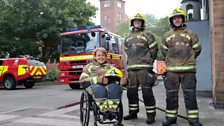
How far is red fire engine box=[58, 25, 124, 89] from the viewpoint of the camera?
1500cm

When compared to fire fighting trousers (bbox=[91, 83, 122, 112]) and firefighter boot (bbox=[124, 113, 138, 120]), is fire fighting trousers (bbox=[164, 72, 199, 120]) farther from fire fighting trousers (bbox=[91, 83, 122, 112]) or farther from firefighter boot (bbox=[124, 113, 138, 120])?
fire fighting trousers (bbox=[91, 83, 122, 112])

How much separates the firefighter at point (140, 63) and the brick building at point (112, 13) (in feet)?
292

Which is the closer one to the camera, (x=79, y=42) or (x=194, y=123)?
(x=194, y=123)

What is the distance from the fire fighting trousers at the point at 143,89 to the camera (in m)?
6.42

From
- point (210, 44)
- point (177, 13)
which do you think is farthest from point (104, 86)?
point (210, 44)

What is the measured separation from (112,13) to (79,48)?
8228cm

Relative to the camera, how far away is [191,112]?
5887 mm

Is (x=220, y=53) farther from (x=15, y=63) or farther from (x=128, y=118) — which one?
(x=15, y=63)

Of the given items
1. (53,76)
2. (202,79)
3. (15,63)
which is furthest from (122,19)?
(202,79)

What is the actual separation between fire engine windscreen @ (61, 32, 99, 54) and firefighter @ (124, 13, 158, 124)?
827 centimetres

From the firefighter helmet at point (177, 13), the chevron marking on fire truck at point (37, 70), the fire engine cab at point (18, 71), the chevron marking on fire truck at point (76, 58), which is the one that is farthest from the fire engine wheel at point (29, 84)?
the firefighter helmet at point (177, 13)

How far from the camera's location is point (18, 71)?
696 inches

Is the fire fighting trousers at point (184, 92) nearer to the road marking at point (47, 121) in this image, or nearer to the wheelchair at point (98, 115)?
the wheelchair at point (98, 115)

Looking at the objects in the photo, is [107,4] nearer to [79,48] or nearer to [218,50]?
[79,48]
